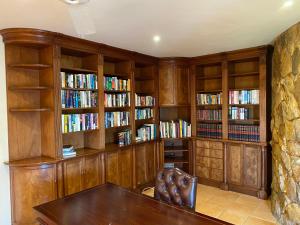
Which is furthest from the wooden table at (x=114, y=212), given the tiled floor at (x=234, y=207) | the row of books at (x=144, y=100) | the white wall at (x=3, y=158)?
the row of books at (x=144, y=100)

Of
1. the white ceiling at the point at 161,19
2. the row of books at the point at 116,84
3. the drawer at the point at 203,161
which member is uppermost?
the white ceiling at the point at 161,19

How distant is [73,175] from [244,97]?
293 cm

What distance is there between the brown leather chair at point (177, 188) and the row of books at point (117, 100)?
177cm

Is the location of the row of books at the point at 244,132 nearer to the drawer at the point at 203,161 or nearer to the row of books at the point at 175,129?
the drawer at the point at 203,161

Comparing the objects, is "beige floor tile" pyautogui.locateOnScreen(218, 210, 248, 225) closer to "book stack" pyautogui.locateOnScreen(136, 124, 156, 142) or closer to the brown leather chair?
the brown leather chair

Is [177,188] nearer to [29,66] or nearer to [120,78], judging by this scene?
[29,66]

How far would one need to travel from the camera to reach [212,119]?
170 inches

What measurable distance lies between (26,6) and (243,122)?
365 cm

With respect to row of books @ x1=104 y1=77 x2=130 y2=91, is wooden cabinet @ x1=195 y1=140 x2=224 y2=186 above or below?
below

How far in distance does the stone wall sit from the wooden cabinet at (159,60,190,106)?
5.47 ft

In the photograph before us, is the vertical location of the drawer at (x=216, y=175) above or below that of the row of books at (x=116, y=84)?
below

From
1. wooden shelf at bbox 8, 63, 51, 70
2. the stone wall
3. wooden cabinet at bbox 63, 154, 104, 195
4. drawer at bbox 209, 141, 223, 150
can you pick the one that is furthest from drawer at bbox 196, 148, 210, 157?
wooden shelf at bbox 8, 63, 51, 70

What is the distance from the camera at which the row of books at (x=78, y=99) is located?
298 centimetres

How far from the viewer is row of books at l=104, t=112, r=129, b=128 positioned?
3.57 metres
